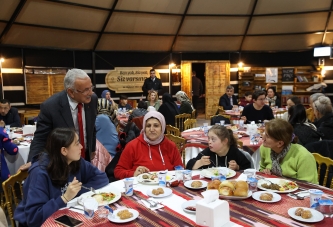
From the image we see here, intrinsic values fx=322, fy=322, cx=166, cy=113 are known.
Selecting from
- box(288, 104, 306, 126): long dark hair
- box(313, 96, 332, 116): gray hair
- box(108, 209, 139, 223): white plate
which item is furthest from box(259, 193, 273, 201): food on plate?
box(313, 96, 332, 116): gray hair

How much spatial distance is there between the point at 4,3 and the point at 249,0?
6.74m

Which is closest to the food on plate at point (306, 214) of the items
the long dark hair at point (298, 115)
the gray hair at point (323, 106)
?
the long dark hair at point (298, 115)

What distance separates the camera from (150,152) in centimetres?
306

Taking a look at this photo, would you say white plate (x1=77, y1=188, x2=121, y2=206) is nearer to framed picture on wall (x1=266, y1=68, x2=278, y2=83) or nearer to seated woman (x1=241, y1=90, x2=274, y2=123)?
seated woman (x1=241, y1=90, x2=274, y2=123)

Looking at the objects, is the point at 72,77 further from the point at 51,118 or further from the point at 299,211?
the point at 299,211

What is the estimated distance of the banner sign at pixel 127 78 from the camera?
34.5 ft

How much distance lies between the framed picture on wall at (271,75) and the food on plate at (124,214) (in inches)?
427

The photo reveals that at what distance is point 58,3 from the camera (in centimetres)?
805

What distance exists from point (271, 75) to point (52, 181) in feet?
35.6

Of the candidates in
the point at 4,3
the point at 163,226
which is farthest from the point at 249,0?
the point at 163,226

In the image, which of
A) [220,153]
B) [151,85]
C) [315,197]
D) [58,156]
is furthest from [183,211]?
[151,85]

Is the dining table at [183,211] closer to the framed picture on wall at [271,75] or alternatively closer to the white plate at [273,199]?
the white plate at [273,199]

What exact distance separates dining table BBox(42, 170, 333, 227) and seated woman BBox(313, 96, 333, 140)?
1.72 meters

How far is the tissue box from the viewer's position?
5.56ft
